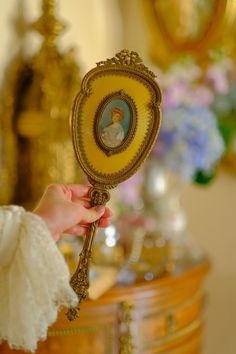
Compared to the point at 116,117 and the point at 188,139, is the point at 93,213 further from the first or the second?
the point at 188,139

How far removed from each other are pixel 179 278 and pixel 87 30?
2.93 feet

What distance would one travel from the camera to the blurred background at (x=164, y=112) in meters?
1.77

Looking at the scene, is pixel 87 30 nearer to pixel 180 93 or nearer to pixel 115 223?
pixel 180 93

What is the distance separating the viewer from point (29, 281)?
3.29 ft

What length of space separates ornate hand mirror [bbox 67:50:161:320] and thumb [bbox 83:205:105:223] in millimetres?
20

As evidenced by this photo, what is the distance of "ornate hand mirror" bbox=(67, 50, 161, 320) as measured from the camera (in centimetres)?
106

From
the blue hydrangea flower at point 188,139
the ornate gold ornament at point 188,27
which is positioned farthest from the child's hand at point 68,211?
the ornate gold ornament at point 188,27

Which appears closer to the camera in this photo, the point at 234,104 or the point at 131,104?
the point at 131,104

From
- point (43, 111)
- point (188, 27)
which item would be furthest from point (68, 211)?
point (188, 27)

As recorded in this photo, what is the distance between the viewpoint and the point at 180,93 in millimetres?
1965

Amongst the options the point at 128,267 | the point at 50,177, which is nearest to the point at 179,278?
the point at 128,267

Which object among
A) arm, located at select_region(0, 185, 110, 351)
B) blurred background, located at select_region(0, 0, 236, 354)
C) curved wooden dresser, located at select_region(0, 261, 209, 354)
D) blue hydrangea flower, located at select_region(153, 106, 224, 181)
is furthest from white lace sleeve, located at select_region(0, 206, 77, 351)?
blue hydrangea flower, located at select_region(153, 106, 224, 181)

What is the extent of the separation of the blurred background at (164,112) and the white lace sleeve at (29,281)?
27.3 inches

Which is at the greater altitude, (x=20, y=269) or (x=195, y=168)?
(x=195, y=168)
